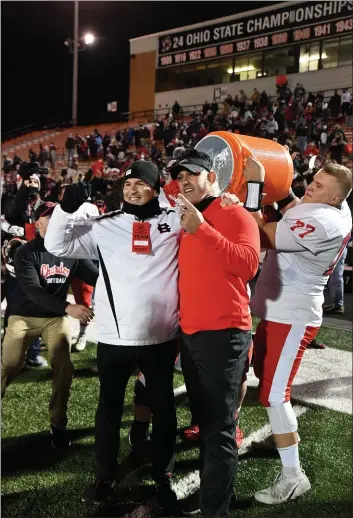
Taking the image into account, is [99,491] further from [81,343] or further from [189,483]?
[81,343]

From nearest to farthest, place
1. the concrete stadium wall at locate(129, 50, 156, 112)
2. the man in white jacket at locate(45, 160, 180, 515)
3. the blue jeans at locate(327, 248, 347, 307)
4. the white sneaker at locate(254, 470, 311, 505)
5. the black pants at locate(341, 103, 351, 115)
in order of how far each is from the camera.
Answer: the man in white jacket at locate(45, 160, 180, 515), the white sneaker at locate(254, 470, 311, 505), the blue jeans at locate(327, 248, 347, 307), the black pants at locate(341, 103, 351, 115), the concrete stadium wall at locate(129, 50, 156, 112)

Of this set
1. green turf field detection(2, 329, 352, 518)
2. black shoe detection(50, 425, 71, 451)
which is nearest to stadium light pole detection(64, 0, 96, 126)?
green turf field detection(2, 329, 352, 518)

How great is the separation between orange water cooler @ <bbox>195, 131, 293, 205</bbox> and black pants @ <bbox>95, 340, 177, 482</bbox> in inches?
36.6

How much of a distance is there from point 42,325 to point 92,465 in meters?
0.97

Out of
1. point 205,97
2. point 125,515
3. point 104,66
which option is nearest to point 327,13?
point 205,97

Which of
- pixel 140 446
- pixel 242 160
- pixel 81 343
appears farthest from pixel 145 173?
pixel 81 343

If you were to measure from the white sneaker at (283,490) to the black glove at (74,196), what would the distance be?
6.26ft

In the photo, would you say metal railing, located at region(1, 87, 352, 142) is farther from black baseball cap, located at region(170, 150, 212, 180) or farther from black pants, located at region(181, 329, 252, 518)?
black pants, located at region(181, 329, 252, 518)

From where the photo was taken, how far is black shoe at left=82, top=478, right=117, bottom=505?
2588 mm

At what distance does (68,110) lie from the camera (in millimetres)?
38594

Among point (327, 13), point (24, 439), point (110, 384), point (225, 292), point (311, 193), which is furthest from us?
point (327, 13)

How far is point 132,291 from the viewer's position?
95.2 inches

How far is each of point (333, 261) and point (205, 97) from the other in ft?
87.0

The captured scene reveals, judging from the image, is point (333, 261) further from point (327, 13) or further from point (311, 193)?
point (327, 13)
